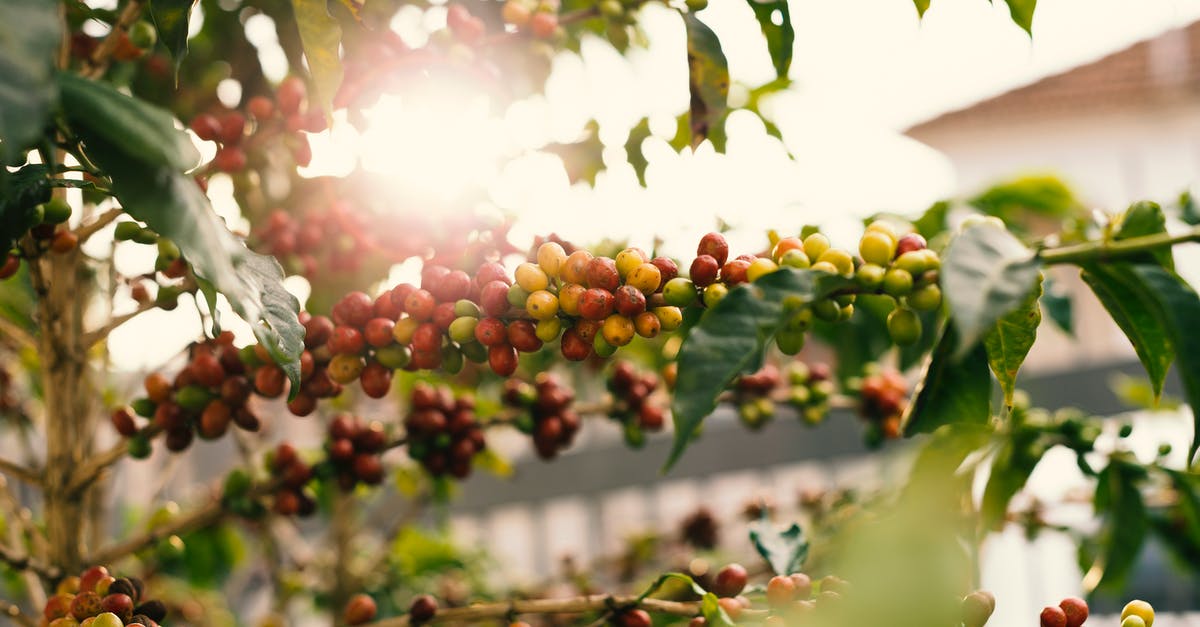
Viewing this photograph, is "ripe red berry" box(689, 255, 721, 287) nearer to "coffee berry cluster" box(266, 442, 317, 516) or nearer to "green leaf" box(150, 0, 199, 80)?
"green leaf" box(150, 0, 199, 80)

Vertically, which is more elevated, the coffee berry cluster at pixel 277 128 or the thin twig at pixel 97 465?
the coffee berry cluster at pixel 277 128

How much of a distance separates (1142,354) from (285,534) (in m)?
1.49

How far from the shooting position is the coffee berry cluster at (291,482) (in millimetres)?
811

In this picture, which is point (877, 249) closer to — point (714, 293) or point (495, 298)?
point (714, 293)

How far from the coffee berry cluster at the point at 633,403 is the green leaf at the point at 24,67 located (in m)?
0.66

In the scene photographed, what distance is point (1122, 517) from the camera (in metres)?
0.83

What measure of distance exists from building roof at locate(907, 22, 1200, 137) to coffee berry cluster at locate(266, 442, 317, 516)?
162 inches

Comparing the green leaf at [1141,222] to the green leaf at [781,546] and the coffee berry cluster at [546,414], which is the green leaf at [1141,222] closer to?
the green leaf at [781,546]

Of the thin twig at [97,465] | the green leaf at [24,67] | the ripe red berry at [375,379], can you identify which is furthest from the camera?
the thin twig at [97,465]

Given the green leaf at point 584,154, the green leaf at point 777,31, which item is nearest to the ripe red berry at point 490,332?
the green leaf at point 777,31

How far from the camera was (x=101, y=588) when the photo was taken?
0.58 meters

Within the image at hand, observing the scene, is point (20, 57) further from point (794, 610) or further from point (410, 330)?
point (794, 610)

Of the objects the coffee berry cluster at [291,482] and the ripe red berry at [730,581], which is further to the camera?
the coffee berry cluster at [291,482]

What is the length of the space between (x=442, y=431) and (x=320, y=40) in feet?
1.35
